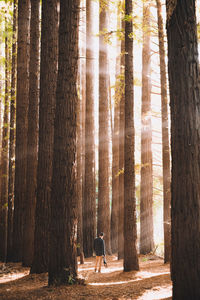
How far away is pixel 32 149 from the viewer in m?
10.2

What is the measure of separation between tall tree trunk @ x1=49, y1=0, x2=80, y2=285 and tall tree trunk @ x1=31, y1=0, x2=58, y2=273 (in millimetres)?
1570

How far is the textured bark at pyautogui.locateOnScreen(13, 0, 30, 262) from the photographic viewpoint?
11211 mm

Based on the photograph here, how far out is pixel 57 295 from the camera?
5.89 meters

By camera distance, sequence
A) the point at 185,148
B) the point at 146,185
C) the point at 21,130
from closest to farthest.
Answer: the point at 185,148, the point at 21,130, the point at 146,185

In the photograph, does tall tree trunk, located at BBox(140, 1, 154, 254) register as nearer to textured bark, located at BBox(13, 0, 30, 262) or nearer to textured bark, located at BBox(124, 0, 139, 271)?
textured bark, located at BBox(124, 0, 139, 271)

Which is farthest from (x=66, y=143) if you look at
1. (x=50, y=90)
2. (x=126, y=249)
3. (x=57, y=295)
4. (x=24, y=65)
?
(x=24, y=65)

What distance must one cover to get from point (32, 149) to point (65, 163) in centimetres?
368

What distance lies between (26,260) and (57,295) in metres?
4.58

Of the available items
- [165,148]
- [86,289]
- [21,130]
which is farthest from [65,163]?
[165,148]

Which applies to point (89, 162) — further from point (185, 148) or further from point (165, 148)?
point (185, 148)

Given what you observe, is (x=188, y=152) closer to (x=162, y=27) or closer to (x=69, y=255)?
(x=69, y=255)

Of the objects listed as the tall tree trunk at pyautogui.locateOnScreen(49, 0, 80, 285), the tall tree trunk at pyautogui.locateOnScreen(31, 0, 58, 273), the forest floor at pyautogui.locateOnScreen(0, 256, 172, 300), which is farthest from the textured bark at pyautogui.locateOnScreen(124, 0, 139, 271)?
the tall tree trunk at pyautogui.locateOnScreen(49, 0, 80, 285)

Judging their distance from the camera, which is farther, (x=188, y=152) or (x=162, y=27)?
(x=162, y=27)

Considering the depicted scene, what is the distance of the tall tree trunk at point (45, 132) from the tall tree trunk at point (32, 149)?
1573mm
